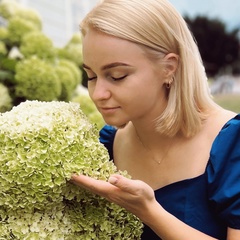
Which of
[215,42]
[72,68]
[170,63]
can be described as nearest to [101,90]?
[170,63]

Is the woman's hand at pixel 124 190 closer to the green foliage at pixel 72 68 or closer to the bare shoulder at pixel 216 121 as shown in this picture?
the bare shoulder at pixel 216 121

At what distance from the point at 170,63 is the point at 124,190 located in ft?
1.05

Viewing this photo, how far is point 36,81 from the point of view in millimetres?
2104

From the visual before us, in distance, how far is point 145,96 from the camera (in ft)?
3.53

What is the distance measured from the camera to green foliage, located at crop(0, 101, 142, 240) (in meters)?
0.99

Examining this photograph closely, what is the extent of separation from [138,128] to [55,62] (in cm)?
126

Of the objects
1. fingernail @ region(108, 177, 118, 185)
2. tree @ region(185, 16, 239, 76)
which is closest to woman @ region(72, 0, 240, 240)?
fingernail @ region(108, 177, 118, 185)

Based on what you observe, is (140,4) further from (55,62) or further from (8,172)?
(55,62)

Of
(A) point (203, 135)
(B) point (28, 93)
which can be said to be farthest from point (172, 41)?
(B) point (28, 93)

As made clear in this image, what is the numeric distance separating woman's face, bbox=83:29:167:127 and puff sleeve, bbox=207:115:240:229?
18 centimetres

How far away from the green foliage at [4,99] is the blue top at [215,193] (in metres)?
1.03

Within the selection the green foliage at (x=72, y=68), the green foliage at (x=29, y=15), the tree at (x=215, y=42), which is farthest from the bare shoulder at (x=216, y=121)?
the tree at (x=215, y=42)

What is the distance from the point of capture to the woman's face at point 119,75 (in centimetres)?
103

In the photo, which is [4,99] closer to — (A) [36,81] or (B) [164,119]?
(A) [36,81]
